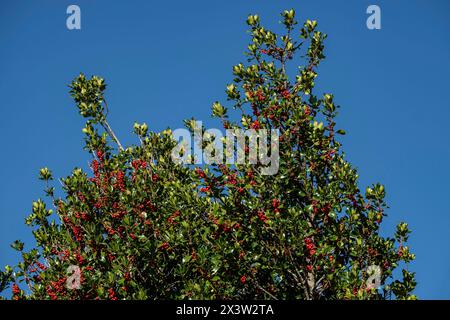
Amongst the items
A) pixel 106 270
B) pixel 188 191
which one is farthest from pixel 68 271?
pixel 188 191

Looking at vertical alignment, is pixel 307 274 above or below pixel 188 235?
below

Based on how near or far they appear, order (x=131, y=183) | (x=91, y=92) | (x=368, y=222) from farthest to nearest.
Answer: (x=91, y=92)
(x=131, y=183)
(x=368, y=222)

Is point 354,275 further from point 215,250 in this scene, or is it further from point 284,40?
point 284,40

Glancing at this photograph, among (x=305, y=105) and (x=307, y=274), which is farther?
(x=305, y=105)

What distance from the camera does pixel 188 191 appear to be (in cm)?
1628

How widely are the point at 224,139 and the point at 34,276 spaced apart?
6500mm

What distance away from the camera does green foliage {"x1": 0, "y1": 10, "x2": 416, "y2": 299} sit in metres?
15.3

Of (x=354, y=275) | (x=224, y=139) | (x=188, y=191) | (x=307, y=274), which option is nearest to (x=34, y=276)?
(x=188, y=191)

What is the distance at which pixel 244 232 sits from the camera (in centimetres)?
1582

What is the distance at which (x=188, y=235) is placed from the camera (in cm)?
1565

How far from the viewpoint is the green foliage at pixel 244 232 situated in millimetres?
15320
